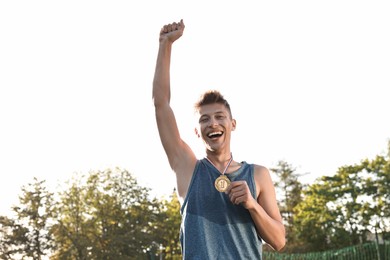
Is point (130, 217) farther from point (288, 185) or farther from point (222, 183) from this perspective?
point (222, 183)

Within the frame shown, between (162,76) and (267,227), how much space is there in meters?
0.98

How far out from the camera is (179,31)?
3.26 m

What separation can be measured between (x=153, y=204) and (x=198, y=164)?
38.1 m

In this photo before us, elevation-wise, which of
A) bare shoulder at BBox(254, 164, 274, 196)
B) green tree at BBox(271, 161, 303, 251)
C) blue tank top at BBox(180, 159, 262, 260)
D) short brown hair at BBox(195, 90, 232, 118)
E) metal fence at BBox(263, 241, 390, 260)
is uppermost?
green tree at BBox(271, 161, 303, 251)

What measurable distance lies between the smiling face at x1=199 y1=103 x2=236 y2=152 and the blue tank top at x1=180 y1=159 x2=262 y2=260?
0.18 meters

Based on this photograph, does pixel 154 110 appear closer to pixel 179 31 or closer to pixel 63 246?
pixel 179 31

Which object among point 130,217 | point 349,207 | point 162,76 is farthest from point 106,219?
point 162,76

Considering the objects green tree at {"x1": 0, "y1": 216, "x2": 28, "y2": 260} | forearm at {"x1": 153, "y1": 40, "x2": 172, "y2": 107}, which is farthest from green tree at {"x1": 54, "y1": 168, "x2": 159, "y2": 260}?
forearm at {"x1": 153, "y1": 40, "x2": 172, "y2": 107}

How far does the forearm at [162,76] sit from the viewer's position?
320cm

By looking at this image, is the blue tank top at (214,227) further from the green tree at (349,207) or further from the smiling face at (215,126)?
the green tree at (349,207)

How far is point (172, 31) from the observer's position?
328cm

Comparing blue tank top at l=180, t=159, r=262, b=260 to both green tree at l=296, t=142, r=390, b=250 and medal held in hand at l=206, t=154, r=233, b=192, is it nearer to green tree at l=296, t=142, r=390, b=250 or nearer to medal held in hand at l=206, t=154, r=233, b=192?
medal held in hand at l=206, t=154, r=233, b=192

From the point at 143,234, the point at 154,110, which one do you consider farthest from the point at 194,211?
the point at 143,234

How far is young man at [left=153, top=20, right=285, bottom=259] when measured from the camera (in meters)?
2.79
